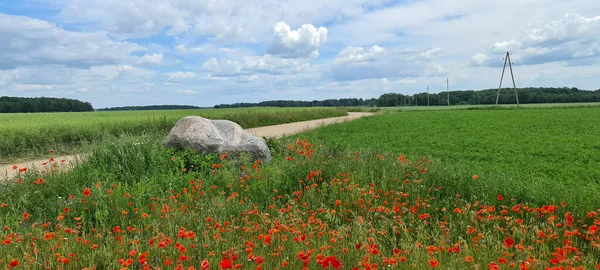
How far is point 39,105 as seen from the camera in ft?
185

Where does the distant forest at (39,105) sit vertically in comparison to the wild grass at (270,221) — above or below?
above

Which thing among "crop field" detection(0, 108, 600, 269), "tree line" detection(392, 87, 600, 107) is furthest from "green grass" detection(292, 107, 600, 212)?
"tree line" detection(392, 87, 600, 107)

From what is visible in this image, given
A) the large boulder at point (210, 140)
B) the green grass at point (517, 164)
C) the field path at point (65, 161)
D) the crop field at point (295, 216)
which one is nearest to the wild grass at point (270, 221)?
the crop field at point (295, 216)

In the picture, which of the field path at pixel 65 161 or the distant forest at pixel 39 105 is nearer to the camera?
the field path at pixel 65 161

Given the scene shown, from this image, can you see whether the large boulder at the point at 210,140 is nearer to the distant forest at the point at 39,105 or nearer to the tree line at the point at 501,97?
the distant forest at the point at 39,105

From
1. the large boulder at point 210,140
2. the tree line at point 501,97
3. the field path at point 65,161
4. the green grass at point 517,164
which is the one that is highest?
the tree line at point 501,97

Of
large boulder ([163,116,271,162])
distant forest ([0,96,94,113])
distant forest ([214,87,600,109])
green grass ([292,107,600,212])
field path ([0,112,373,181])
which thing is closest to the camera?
green grass ([292,107,600,212])

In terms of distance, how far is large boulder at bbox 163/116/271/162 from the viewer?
998 cm

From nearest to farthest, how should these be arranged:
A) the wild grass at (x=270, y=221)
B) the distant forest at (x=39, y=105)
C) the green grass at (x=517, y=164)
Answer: the wild grass at (x=270, y=221), the green grass at (x=517, y=164), the distant forest at (x=39, y=105)

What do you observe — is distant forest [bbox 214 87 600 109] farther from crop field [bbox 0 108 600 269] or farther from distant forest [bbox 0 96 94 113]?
crop field [bbox 0 108 600 269]

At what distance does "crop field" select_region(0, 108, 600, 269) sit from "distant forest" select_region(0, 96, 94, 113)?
2055 inches

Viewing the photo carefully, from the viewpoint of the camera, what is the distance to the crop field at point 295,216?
3855 millimetres

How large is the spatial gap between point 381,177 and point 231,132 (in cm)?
448

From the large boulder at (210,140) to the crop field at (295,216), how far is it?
1.05 feet
